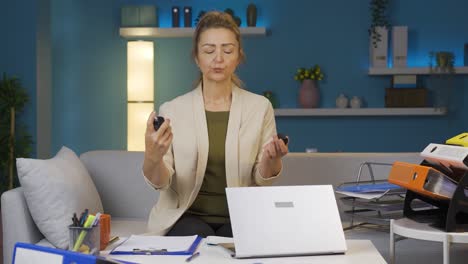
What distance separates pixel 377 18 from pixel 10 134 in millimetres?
3279

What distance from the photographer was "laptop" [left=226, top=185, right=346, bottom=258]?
192cm

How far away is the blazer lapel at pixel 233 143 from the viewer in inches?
109

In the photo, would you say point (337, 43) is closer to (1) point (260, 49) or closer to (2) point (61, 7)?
(1) point (260, 49)

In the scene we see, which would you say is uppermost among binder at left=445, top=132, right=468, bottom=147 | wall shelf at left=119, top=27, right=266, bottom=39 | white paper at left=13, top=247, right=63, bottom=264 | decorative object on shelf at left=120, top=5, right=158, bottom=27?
decorative object on shelf at left=120, top=5, right=158, bottom=27

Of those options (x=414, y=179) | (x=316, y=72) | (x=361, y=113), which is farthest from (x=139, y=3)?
(x=414, y=179)

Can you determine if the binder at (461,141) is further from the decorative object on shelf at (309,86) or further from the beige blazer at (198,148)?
the decorative object on shelf at (309,86)

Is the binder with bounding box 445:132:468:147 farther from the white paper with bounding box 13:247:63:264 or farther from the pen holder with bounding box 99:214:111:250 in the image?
the white paper with bounding box 13:247:63:264

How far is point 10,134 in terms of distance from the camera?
5.61 m

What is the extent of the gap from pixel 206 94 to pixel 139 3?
419cm

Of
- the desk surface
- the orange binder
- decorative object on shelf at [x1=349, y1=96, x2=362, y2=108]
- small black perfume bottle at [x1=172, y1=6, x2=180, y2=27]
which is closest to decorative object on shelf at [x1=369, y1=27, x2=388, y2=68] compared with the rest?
decorative object on shelf at [x1=349, y1=96, x2=362, y2=108]

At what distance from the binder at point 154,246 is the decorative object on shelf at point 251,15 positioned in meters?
4.65

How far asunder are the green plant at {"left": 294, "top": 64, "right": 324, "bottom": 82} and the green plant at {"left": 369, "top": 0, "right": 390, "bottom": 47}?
1.79ft

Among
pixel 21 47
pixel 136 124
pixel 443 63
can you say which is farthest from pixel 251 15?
pixel 21 47

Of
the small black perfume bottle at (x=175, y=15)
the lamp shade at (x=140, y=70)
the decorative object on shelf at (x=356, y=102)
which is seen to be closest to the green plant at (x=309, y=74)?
the decorative object on shelf at (x=356, y=102)
